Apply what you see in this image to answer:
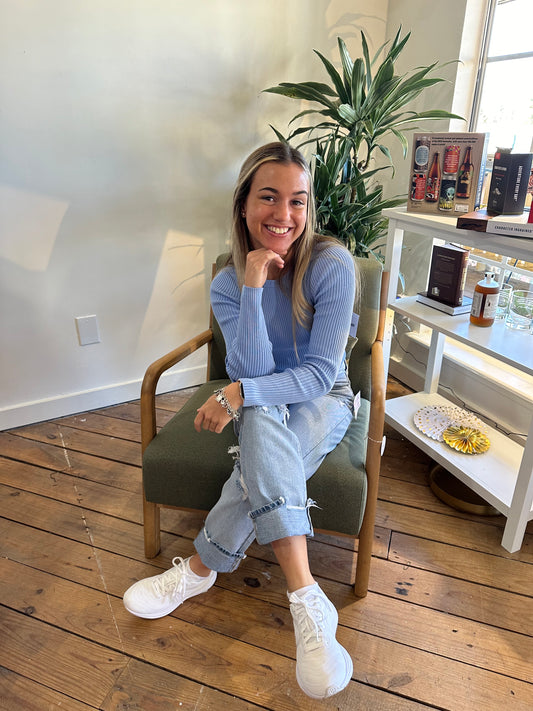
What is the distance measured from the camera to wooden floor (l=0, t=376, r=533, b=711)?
1225mm

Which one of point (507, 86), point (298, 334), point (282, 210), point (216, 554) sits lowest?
point (216, 554)

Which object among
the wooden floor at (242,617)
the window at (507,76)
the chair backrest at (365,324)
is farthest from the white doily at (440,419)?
the window at (507,76)

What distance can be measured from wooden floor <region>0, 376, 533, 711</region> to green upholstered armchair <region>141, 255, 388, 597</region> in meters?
0.16

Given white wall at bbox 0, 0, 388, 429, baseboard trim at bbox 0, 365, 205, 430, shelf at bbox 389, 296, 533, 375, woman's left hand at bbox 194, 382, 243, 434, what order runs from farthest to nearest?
baseboard trim at bbox 0, 365, 205, 430, white wall at bbox 0, 0, 388, 429, shelf at bbox 389, 296, 533, 375, woman's left hand at bbox 194, 382, 243, 434

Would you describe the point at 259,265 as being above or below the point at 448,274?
above

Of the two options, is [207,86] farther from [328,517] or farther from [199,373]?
[328,517]

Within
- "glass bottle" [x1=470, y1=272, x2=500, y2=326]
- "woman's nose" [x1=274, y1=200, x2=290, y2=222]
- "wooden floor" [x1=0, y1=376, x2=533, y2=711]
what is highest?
"woman's nose" [x1=274, y1=200, x2=290, y2=222]

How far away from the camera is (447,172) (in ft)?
5.73

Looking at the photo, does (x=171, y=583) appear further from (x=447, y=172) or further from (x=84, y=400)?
(x=447, y=172)

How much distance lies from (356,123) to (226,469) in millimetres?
1469

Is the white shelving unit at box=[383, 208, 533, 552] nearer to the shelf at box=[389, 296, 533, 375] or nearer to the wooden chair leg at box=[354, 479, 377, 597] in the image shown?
the shelf at box=[389, 296, 533, 375]

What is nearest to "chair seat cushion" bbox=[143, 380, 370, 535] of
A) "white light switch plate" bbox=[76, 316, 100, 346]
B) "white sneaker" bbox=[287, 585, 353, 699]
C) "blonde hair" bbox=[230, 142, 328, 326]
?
"white sneaker" bbox=[287, 585, 353, 699]

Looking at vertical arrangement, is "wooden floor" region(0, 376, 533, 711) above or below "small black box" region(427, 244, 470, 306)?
below

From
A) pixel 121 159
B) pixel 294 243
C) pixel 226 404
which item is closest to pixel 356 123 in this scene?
pixel 294 243
